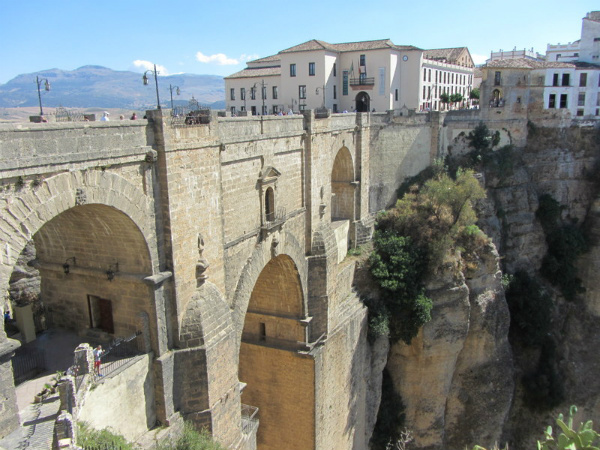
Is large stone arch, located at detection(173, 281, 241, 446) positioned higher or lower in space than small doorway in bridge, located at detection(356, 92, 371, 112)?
lower

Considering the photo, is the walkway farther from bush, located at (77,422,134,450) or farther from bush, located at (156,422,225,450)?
bush, located at (156,422,225,450)

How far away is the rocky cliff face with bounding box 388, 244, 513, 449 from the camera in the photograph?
77.4 feet

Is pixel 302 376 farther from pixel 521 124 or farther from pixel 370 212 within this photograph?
pixel 521 124

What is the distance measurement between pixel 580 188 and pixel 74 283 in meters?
31.8

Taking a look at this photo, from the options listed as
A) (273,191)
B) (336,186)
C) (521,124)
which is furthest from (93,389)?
(521,124)

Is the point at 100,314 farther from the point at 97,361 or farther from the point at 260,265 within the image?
the point at 260,265

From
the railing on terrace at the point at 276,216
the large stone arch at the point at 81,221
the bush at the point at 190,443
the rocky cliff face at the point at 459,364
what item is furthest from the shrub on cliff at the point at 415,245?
the large stone arch at the point at 81,221

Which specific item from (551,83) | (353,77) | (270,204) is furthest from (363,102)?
(270,204)

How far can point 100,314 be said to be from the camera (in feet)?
39.8

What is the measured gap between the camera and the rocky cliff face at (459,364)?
23.6 meters

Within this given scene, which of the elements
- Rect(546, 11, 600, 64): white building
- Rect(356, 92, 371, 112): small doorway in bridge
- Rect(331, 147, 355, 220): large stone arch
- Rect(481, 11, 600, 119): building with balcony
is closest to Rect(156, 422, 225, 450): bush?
Rect(331, 147, 355, 220): large stone arch

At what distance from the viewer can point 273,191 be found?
16.0 metres

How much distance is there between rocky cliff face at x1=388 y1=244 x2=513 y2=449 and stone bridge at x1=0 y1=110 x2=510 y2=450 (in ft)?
11.0

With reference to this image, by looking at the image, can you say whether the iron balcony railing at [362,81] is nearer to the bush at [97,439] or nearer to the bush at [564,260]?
the bush at [564,260]
